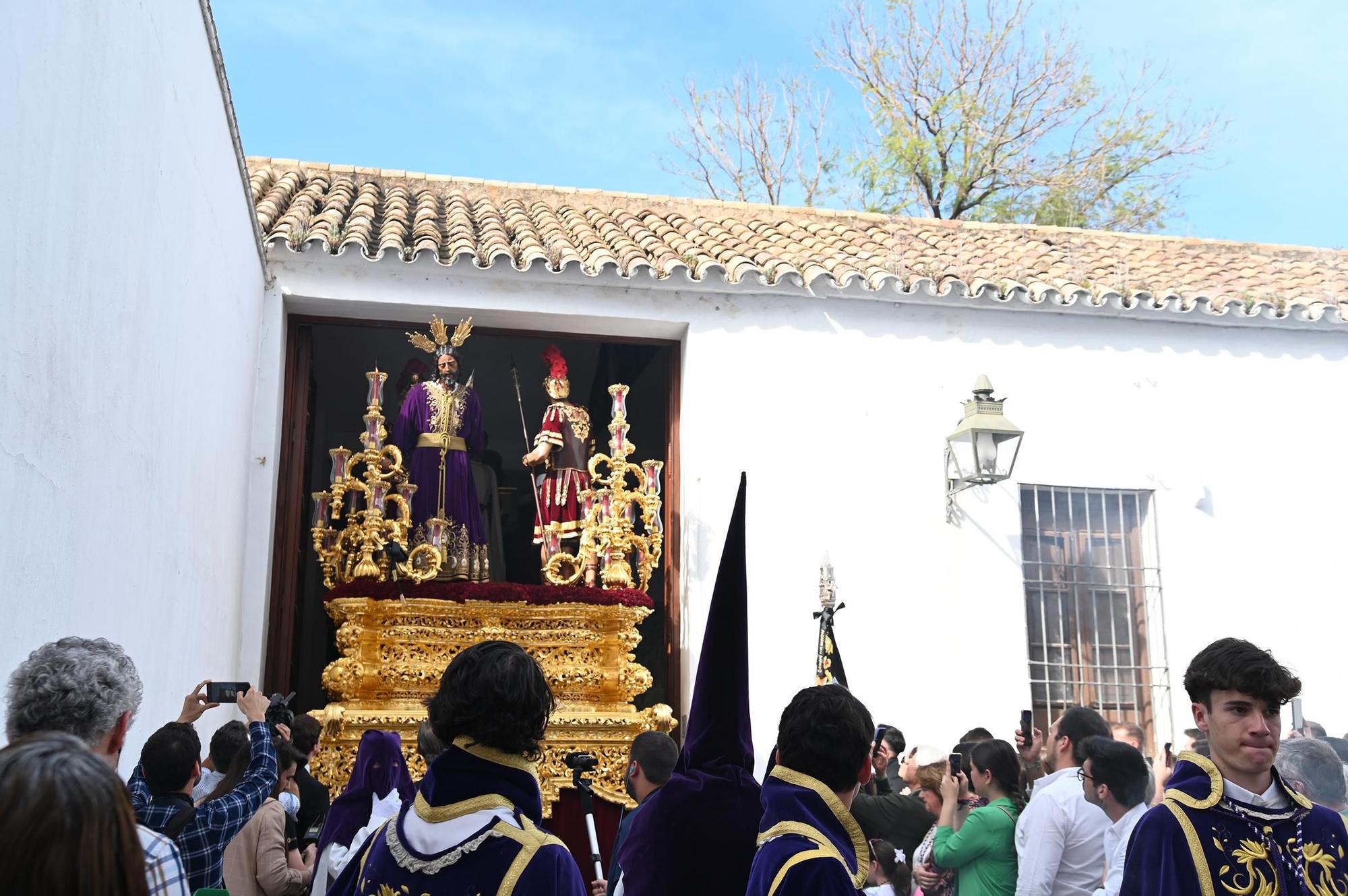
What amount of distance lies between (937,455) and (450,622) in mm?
3943

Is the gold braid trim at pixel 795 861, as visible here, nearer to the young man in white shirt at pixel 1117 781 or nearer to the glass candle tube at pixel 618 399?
the young man in white shirt at pixel 1117 781

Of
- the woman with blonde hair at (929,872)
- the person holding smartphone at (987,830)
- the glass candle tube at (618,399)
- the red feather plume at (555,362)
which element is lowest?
the woman with blonde hair at (929,872)

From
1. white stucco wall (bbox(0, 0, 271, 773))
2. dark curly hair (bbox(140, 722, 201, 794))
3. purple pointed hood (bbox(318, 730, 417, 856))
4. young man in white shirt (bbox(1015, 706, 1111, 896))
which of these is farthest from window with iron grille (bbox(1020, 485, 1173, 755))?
dark curly hair (bbox(140, 722, 201, 794))

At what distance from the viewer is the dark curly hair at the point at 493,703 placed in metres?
2.86

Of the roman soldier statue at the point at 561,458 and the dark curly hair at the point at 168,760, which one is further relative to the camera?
the roman soldier statue at the point at 561,458

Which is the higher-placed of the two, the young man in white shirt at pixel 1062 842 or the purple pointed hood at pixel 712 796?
the purple pointed hood at pixel 712 796

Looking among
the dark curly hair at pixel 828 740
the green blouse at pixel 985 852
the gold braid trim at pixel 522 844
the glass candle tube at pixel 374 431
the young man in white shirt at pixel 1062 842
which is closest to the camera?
the gold braid trim at pixel 522 844

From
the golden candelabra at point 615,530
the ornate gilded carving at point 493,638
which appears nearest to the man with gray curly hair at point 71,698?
the ornate gilded carving at point 493,638

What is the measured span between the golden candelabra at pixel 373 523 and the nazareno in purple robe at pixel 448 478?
15cm

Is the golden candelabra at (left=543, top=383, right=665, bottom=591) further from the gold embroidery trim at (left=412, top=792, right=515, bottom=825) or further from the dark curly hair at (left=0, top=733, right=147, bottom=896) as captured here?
the dark curly hair at (left=0, top=733, right=147, bottom=896)

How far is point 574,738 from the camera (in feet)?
30.1

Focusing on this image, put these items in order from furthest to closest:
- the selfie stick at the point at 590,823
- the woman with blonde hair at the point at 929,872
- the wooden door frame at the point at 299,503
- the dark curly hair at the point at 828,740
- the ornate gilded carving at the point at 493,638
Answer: the wooden door frame at the point at 299,503, the ornate gilded carving at the point at 493,638, the woman with blonde hair at the point at 929,872, the selfie stick at the point at 590,823, the dark curly hair at the point at 828,740

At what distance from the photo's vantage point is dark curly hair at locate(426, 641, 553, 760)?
2.86m

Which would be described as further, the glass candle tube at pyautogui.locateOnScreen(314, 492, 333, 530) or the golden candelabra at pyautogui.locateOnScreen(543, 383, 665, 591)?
the golden candelabra at pyautogui.locateOnScreen(543, 383, 665, 591)
